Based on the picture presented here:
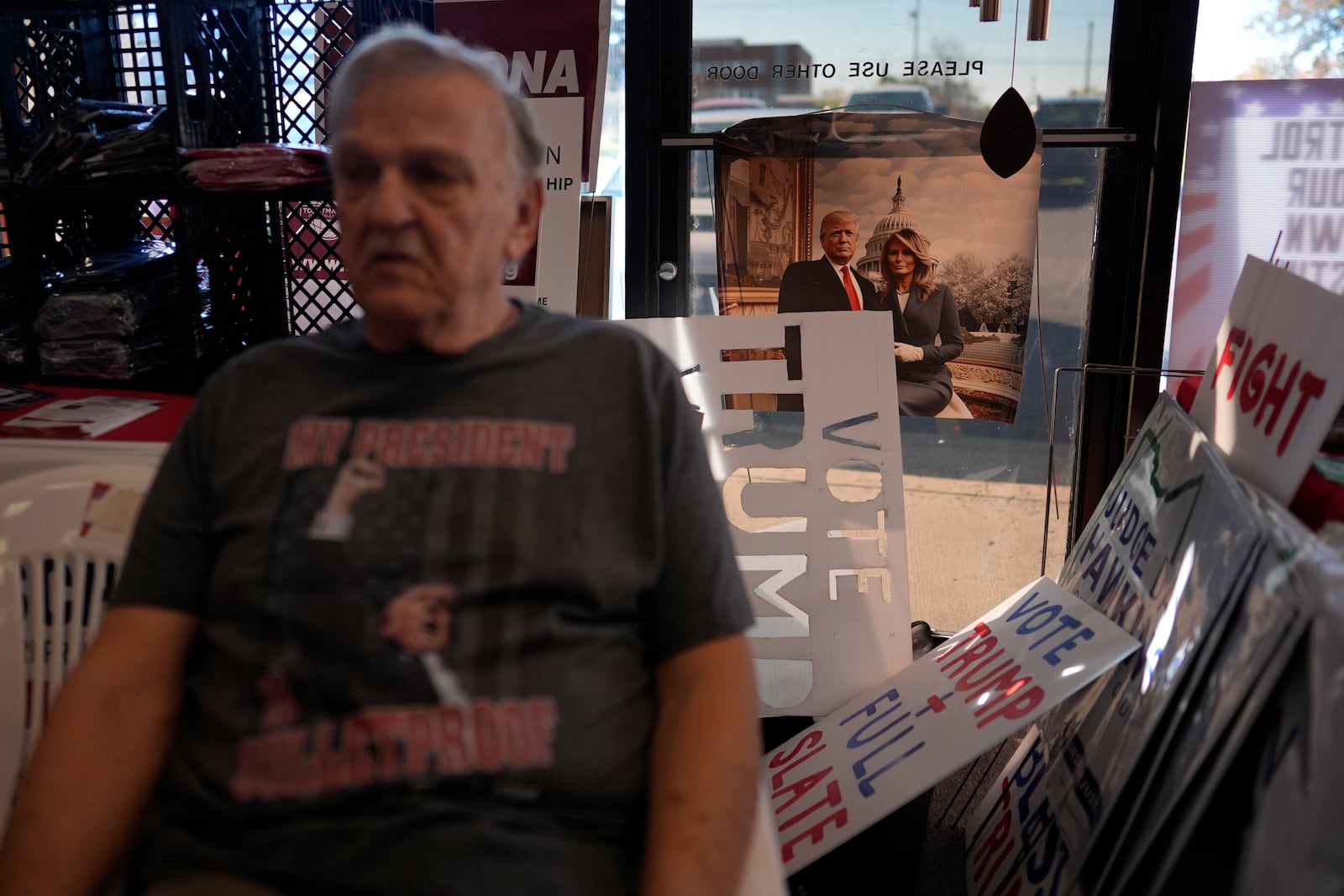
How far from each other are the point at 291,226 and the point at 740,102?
1050 millimetres

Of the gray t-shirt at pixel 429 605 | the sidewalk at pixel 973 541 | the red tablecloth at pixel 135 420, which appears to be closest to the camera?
the gray t-shirt at pixel 429 605

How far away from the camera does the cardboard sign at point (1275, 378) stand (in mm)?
1240

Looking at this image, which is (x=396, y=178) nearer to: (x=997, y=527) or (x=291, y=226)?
(x=291, y=226)

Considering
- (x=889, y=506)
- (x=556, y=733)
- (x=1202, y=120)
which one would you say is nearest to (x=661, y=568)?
(x=556, y=733)

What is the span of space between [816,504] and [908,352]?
533 millimetres

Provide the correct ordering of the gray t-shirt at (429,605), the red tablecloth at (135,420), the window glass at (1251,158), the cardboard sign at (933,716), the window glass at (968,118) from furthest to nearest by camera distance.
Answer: the window glass at (968,118) < the window glass at (1251,158) < the red tablecloth at (135,420) < the cardboard sign at (933,716) < the gray t-shirt at (429,605)

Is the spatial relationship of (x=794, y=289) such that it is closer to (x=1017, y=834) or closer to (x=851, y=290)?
(x=851, y=290)

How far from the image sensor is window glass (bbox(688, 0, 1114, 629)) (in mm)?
2203

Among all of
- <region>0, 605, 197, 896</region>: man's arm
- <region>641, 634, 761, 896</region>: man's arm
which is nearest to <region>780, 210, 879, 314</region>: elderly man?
<region>641, 634, 761, 896</region>: man's arm

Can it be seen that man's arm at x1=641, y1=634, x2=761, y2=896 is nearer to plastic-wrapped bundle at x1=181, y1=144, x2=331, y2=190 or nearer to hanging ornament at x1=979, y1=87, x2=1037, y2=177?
plastic-wrapped bundle at x1=181, y1=144, x2=331, y2=190

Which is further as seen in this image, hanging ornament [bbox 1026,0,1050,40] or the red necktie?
the red necktie

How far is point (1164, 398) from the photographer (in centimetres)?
185

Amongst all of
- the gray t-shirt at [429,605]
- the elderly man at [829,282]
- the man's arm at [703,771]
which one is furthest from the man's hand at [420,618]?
the elderly man at [829,282]

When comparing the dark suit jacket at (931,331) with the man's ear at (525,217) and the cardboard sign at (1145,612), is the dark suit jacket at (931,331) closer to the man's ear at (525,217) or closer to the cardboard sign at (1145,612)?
the cardboard sign at (1145,612)
